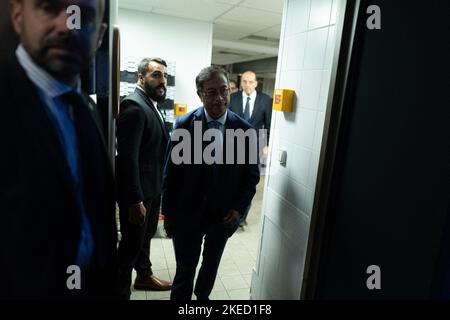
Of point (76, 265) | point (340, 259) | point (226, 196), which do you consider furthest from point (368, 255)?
point (76, 265)

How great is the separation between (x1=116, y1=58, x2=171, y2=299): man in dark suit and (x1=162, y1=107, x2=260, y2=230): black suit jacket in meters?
0.16

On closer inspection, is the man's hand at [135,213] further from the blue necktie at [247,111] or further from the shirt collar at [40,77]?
the blue necktie at [247,111]

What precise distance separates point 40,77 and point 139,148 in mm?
970

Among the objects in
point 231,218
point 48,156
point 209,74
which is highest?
point 209,74

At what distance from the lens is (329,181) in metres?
1.46

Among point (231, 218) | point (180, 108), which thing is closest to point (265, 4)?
point (180, 108)

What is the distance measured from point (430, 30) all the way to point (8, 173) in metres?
1.45

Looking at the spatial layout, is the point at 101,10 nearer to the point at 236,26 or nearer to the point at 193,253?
the point at 193,253

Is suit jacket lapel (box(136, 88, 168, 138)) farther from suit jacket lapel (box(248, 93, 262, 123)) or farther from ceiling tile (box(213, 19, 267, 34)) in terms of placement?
ceiling tile (box(213, 19, 267, 34))

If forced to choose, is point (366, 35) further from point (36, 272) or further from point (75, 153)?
point (36, 272)

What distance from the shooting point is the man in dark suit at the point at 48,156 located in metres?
0.72

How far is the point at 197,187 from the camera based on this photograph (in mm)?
1743

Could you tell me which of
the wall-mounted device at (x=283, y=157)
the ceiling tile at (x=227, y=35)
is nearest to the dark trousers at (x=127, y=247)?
the wall-mounted device at (x=283, y=157)

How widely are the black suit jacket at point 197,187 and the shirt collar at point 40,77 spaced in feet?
3.16
